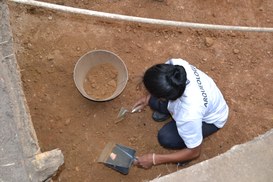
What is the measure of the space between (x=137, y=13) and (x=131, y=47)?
317 millimetres

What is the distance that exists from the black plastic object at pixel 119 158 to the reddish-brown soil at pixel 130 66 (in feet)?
0.31

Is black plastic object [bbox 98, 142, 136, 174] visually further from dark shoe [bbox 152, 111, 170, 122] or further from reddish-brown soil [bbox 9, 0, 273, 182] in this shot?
dark shoe [bbox 152, 111, 170, 122]

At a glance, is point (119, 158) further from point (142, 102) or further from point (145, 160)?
point (142, 102)

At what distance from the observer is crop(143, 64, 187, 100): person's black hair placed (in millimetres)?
2461

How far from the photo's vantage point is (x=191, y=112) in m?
2.66

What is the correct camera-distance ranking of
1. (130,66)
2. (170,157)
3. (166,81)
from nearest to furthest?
(166,81) < (170,157) < (130,66)

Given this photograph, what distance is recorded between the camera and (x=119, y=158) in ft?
10.6

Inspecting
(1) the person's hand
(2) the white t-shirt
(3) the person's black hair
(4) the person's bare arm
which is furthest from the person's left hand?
(3) the person's black hair

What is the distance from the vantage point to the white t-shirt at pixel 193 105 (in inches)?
105

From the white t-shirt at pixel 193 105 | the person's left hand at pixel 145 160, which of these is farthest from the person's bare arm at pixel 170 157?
the white t-shirt at pixel 193 105

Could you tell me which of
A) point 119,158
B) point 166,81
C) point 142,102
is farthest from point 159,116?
point 166,81

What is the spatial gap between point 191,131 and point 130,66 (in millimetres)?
1046

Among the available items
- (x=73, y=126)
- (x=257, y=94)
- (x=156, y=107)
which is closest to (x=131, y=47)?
(x=156, y=107)

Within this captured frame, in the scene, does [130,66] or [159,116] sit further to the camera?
[130,66]
